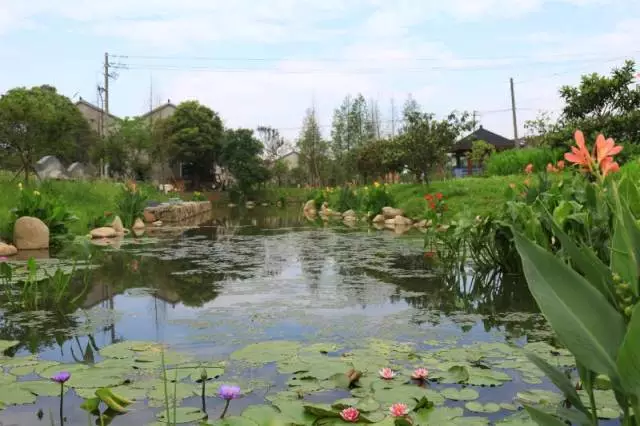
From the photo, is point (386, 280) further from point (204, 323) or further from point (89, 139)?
point (89, 139)

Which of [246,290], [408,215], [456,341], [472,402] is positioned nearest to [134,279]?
[246,290]

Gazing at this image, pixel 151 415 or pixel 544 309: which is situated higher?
pixel 544 309

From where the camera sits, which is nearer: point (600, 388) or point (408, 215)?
point (600, 388)

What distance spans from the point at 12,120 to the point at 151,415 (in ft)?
35.5

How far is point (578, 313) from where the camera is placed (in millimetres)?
998

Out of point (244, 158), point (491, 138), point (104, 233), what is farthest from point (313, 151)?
point (104, 233)

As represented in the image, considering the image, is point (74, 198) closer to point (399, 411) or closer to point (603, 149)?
point (399, 411)

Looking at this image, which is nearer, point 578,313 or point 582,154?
point 578,313

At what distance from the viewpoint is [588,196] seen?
3.54m

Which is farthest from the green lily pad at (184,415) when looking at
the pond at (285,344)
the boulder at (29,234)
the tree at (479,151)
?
the tree at (479,151)

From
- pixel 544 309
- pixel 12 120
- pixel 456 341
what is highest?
pixel 12 120

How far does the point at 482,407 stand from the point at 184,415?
91cm

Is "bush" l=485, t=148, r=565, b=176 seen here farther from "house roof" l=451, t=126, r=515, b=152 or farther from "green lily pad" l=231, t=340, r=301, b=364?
"green lily pad" l=231, t=340, r=301, b=364

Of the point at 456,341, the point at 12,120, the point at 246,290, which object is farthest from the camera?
the point at 12,120
